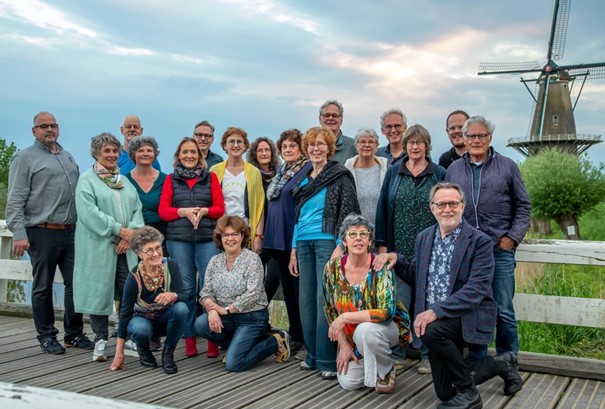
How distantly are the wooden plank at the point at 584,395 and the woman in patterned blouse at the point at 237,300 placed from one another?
2.03m

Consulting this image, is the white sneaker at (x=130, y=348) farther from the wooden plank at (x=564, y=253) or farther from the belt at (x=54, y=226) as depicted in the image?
the wooden plank at (x=564, y=253)

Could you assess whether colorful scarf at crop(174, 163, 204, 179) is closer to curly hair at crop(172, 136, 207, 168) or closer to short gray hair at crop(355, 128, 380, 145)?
curly hair at crop(172, 136, 207, 168)

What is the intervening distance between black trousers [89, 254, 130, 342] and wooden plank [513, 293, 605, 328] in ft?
10.1

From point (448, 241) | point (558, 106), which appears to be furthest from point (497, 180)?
point (558, 106)

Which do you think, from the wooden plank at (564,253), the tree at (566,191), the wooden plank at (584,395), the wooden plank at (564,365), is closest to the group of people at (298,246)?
the wooden plank at (584,395)

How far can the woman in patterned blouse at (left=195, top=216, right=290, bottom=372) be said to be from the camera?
Result: 189 inches

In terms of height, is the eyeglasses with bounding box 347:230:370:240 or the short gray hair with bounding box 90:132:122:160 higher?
the short gray hair with bounding box 90:132:122:160

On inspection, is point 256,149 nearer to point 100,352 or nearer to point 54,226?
point 54,226

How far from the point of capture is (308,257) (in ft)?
15.5

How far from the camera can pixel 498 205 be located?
4316mm

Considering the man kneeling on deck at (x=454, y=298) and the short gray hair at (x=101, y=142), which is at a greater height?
the short gray hair at (x=101, y=142)

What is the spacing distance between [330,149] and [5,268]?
419 centimetres

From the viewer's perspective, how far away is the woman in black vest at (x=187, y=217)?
5.20 meters

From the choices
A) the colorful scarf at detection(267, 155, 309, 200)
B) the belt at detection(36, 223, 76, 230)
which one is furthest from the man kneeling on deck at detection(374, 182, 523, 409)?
the belt at detection(36, 223, 76, 230)
